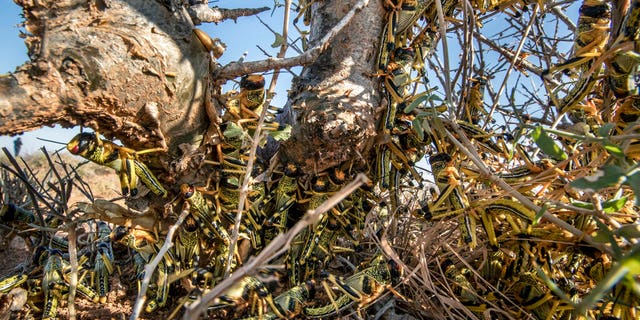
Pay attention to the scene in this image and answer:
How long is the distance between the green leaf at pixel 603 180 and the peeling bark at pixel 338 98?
68 centimetres

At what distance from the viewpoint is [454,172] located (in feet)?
3.52

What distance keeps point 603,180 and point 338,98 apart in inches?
30.2

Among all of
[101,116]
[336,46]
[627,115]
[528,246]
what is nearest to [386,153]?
[336,46]

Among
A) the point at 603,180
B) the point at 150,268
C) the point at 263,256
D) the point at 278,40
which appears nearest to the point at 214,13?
the point at 278,40

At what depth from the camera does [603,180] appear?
1.63 feet

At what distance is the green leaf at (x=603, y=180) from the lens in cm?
49

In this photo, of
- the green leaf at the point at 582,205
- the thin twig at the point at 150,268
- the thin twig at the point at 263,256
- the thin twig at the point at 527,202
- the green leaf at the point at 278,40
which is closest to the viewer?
the thin twig at the point at 263,256

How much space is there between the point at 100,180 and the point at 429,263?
7414 millimetres

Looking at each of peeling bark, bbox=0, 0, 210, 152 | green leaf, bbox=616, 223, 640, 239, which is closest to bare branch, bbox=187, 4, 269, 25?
peeling bark, bbox=0, 0, 210, 152

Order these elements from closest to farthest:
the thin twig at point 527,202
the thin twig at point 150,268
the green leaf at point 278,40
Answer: the thin twig at point 150,268 < the thin twig at point 527,202 < the green leaf at point 278,40

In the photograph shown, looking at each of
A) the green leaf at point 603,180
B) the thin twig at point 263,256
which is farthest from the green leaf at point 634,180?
the thin twig at point 263,256

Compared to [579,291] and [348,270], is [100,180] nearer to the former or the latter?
[348,270]

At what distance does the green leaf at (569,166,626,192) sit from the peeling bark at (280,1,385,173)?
26.8 inches

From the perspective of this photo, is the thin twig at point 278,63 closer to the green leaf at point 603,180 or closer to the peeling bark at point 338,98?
the peeling bark at point 338,98
